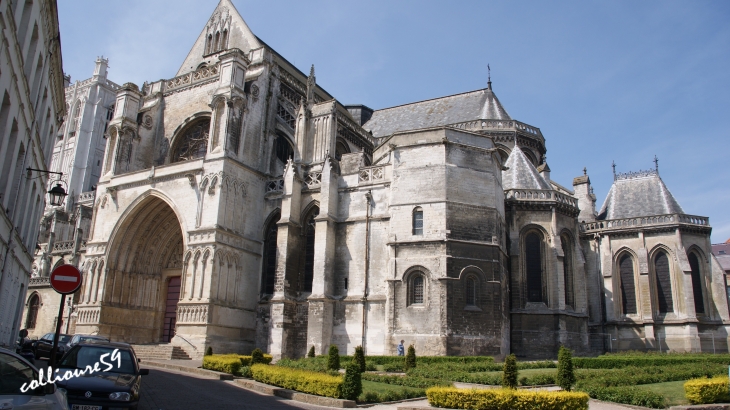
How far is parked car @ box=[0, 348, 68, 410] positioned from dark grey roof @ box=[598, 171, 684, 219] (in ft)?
105

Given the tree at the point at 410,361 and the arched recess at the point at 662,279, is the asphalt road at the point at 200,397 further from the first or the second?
the arched recess at the point at 662,279

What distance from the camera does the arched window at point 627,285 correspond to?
100ft

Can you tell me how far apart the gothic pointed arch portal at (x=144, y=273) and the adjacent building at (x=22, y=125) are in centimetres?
862

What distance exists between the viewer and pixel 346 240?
2617 centimetres

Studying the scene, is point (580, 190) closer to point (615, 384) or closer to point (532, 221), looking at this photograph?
point (532, 221)

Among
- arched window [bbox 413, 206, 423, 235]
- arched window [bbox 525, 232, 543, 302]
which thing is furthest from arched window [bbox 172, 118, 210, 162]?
arched window [bbox 525, 232, 543, 302]

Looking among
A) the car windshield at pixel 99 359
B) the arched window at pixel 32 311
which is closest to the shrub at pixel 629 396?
the car windshield at pixel 99 359

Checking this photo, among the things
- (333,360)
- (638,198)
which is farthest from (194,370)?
(638,198)

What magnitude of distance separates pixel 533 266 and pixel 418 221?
706 cm

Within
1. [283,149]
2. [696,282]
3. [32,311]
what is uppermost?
[283,149]

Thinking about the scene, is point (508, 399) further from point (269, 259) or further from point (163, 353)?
point (269, 259)

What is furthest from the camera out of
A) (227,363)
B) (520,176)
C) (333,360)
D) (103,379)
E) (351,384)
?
(520,176)

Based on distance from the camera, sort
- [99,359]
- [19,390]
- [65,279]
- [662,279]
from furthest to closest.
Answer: [662,279]
[99,359]
[65,279]
[19,390]

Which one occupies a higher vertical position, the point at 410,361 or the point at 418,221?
the point at 418,221
